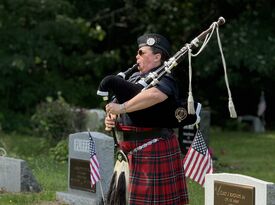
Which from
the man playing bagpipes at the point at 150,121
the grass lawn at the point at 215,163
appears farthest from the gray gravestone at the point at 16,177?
the man playing bagpipes at the point at 150,121

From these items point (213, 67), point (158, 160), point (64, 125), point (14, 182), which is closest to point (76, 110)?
point (64, 125)

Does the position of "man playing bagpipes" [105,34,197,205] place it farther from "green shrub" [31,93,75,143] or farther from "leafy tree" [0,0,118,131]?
"leafy tree" [0,0,118,131]

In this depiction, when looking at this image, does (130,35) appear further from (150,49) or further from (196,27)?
(150,49)

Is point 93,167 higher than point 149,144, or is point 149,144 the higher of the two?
point 149,144

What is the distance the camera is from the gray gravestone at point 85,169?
25.9 ft

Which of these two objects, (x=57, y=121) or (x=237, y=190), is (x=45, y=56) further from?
(x=237, y=190)

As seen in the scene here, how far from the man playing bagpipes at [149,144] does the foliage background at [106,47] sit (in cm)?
1159

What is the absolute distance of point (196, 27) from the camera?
21406mm

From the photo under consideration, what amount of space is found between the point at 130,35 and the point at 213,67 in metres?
3.70

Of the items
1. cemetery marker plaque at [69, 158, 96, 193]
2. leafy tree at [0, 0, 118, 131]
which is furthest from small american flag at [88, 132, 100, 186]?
leafy tree at [0, 0, 118, 131]

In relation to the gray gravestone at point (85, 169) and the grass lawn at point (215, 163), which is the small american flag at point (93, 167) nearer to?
the gray gravestone at point (85, 169)

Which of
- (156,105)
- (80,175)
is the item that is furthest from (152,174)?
(80,175)

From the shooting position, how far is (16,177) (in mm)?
8938

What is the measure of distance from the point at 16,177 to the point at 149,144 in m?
3.51
